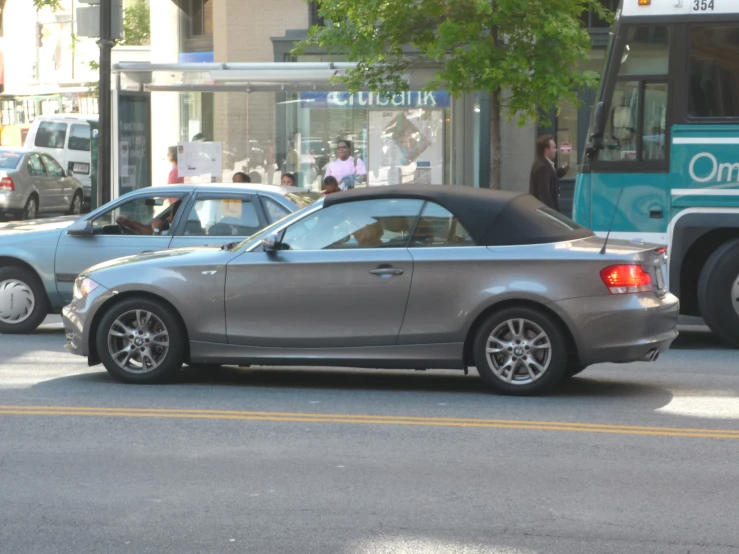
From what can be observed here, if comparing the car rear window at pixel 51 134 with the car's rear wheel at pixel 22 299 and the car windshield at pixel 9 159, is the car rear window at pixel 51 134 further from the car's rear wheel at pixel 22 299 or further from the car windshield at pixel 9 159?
the car's rear wheel at pixel 22 299

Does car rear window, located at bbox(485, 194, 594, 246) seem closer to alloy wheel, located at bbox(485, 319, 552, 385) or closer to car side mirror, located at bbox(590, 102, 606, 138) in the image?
alloy wheel, located at bbox(485, 319, 552, 385)

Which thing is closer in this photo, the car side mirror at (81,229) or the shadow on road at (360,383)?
the shadow on road at (360,383)

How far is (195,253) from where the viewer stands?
953 centimetres

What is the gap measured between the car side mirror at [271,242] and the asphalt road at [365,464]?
103 cm

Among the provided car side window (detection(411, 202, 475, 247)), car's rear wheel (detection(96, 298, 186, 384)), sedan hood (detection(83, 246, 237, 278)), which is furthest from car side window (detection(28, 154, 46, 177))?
car side window (detection(411, 202, 475, 247))

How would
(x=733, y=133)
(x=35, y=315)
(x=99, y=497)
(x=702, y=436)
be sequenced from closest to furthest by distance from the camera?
(x=99, y=497) → (x=702, y=436) → (x=733, y=133) → (x=35, y=315)

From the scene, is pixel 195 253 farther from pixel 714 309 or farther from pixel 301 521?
pixel 714 309

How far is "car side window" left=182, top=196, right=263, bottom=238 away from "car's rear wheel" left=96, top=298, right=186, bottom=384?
8.35ft

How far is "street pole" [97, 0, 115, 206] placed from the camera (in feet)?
58.5

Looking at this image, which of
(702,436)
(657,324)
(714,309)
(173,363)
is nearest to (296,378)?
(173,363)

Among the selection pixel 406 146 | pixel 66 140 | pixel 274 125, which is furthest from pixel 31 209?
pixel 406 146

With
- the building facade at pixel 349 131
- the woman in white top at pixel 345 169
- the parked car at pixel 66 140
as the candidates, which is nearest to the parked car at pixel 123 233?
the woman in white top at pixel 345 169

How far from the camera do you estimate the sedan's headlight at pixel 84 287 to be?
954 cm

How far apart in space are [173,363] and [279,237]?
3.95ft
